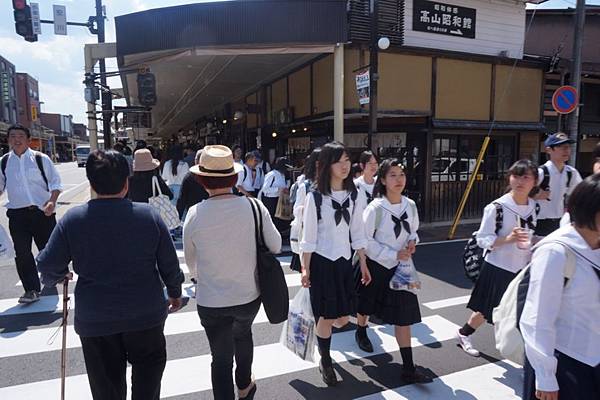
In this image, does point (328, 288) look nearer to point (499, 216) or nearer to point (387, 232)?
point (387, 232)

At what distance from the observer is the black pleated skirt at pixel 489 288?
336 centimetres

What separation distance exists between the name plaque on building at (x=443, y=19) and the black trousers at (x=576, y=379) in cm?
943

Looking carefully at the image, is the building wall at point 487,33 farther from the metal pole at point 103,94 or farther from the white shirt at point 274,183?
the metal pole at point 103,94

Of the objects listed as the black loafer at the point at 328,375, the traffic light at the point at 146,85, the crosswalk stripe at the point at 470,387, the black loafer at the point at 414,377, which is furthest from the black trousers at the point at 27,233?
the traffic light at the point at 146,85

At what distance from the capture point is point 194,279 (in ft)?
8.91

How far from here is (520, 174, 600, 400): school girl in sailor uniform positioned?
5.47 feet

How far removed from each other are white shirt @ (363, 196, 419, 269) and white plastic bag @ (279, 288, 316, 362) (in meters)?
0.69

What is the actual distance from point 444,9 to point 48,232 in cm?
971

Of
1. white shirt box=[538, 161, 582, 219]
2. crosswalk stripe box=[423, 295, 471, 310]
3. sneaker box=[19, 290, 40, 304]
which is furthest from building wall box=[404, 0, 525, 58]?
sneaker box=[19, 290, 40, 304]

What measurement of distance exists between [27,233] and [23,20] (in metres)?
8.20

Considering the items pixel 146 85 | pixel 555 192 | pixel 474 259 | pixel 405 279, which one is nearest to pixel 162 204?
pixel 405 279

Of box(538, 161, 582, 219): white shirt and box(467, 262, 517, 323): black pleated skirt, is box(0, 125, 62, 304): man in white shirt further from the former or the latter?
box(538, 161, 582, 219): white shirt

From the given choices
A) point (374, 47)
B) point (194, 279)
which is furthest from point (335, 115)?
point (194, 279)

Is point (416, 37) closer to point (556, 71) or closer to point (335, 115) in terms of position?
point (335, 115)
